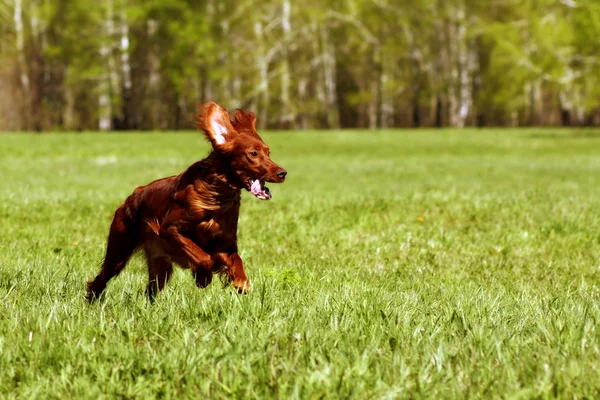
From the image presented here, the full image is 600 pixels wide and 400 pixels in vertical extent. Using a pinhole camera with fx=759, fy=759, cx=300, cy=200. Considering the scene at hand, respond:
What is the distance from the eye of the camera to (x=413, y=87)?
58.6 meters

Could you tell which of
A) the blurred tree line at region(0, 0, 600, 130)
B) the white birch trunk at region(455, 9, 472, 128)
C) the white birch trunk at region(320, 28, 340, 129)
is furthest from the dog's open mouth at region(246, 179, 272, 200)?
the white birch trunk at region(320, 28, 340, 129)

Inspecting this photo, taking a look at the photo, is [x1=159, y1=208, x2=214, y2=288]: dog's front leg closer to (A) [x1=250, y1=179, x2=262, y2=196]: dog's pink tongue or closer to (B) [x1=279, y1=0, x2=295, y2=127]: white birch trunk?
(A) [x1=250, y1=179, x2=262, y2=196]: dog's pink tongue

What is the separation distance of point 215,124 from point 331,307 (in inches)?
53.1

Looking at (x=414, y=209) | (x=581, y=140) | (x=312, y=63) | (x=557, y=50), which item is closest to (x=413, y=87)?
(x=312, y=63)

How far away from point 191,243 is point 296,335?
118 cm

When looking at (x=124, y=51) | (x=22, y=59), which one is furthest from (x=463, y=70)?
(x=22, y=59)

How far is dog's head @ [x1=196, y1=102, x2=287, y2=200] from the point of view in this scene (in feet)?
14.9

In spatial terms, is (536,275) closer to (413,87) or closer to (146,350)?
(146,350)

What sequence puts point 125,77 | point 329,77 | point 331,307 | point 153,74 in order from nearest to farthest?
1. point 331,307
2. point 125,77
3. point 153,74
4. point 329,77

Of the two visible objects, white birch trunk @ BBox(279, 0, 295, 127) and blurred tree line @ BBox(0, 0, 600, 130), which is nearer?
blurred tree line @ BBox(0, 0, 600, 130)

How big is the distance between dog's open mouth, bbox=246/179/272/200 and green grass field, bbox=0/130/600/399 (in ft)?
1.93

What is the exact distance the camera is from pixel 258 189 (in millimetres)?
4520

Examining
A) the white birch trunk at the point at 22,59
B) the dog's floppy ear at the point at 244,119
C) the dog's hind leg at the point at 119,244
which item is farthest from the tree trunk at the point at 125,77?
the dog's floppy ear at the point at 244,119

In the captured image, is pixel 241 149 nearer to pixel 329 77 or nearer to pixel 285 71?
pixel 285 71
